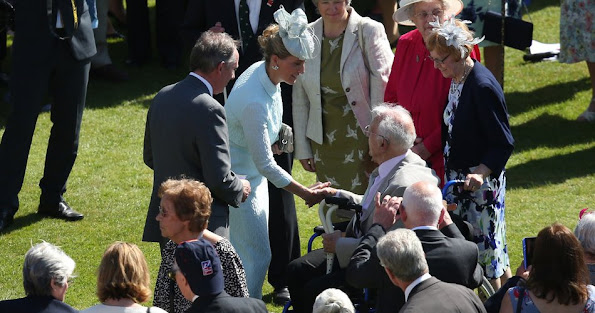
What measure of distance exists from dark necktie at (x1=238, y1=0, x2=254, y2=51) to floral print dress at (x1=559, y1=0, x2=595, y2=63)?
15.5 feet

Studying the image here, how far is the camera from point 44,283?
→ 4.90 m

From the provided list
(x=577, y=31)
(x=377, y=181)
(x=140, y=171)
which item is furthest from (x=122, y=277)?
(x=577, y=31)

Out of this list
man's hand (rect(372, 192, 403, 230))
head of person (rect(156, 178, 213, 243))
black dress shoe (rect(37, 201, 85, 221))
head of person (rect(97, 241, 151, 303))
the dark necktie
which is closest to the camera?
head of person (rect(97, 241, 151, 303))

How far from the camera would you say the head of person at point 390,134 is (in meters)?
6.18

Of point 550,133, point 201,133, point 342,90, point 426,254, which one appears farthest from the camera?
point 550,133

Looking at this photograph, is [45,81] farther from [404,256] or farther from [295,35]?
[404,256]

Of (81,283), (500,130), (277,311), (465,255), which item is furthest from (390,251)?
(81,283)

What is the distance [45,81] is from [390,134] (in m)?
3.54

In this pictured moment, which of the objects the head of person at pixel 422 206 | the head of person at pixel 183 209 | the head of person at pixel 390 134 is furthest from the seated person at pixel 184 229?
the head of person at pixel 390 134

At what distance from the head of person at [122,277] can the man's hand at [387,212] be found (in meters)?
1.38

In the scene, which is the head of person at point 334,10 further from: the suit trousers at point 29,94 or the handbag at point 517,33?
the suit trousers at point 29,94

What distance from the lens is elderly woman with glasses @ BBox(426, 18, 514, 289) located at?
6449mm

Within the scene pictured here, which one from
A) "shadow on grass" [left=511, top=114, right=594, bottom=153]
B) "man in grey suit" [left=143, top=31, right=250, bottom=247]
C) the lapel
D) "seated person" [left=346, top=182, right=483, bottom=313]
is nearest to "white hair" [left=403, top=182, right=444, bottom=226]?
"seated person" [left=346, top=182, right=483, bottom=313]

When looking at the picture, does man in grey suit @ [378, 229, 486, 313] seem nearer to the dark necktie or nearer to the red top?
the red top
